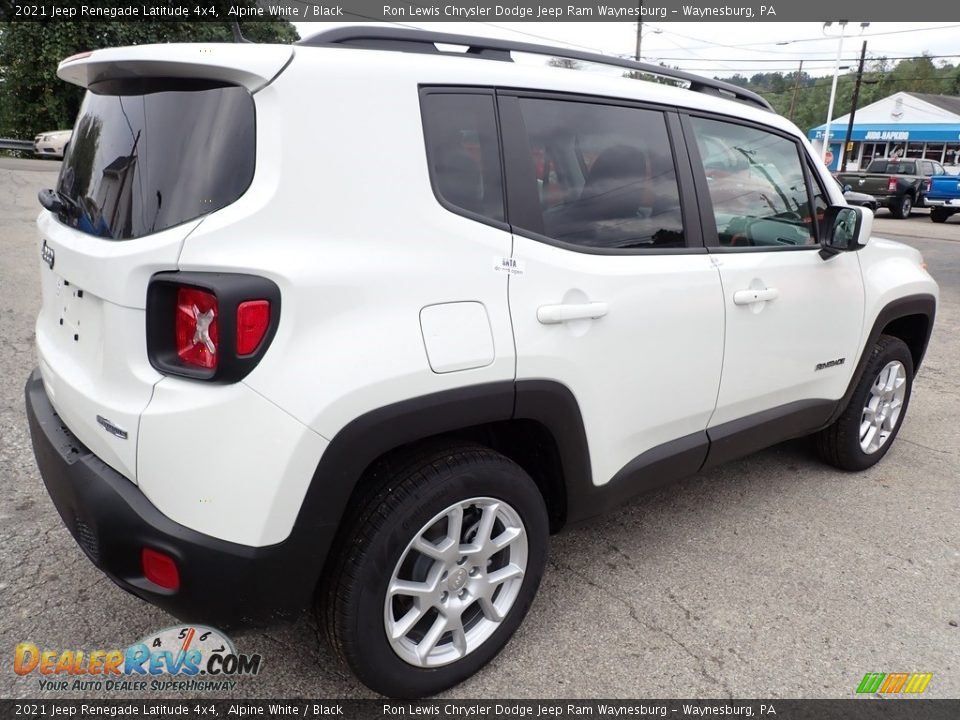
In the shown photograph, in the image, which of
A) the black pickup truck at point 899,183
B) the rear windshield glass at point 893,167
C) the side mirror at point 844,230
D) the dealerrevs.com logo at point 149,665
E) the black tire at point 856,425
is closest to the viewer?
the dealerrevs.com logo at point 149,665

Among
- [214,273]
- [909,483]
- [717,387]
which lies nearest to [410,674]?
[214,273]

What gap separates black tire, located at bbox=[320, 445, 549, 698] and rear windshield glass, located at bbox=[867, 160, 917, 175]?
2380 cm

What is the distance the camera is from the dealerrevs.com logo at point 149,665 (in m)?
2.26

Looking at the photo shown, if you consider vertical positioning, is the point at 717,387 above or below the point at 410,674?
above

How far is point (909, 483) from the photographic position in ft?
12.6

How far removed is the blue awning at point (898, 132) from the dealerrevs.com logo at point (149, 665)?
149ft

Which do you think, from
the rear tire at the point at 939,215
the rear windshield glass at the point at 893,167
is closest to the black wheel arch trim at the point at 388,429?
the rear tire at the point at 939,215

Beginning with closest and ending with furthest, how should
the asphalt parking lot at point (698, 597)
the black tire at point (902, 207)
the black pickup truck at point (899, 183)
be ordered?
the asphalt parking lot at point (698, 597) < the black pickup truck at point (899, 183) < the black tire at point (902, 207)

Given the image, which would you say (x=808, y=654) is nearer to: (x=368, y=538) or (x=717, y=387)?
(x=717, y=387)

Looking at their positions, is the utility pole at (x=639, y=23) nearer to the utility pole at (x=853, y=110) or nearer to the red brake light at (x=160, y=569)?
the utility pole at (x=853, y=110)

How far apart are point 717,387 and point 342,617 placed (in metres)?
1.66

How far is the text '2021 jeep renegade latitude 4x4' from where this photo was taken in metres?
1.74

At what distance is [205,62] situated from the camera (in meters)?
1.78

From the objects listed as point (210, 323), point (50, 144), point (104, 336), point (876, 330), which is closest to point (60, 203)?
point (104, 336)
